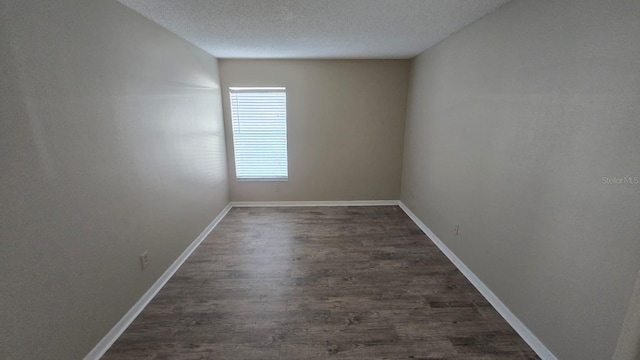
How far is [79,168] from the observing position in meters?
1.51

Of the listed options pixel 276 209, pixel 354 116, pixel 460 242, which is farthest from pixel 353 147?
pixel 460 242

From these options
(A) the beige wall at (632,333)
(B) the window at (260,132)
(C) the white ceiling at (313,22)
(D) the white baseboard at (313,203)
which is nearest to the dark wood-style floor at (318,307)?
(A) the beige wall at (632,333)

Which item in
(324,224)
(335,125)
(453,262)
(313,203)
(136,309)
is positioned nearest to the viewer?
(136,309)

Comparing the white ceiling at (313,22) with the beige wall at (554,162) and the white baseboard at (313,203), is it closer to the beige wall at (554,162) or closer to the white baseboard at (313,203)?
the beige wall at (554,162)

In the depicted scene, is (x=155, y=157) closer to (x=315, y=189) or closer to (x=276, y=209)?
(x=276, y=209)

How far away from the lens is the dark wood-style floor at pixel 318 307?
1.70 metres

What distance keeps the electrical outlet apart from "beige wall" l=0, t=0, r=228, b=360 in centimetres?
4

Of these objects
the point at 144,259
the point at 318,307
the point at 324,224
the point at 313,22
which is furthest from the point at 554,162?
the point at 144,259

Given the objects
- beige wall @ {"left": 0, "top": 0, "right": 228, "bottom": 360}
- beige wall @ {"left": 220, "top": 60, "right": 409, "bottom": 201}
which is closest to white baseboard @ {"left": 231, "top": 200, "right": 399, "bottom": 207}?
beige wall @ {"left": 220, "top": 60, "right": 409, "bottom": 201}

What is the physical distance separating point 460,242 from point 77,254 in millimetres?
3029

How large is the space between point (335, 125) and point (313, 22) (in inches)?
75.0

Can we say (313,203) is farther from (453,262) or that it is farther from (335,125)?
(453,262)

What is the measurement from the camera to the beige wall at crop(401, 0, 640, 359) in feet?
4.07

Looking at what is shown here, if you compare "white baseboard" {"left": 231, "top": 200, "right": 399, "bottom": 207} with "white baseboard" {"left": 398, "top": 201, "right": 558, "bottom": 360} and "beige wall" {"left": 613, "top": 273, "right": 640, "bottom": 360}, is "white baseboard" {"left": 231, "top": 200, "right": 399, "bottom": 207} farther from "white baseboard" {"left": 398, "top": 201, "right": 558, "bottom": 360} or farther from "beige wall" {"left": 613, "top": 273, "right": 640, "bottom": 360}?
"beige wall" {"left": 613, "top": 273, "right": 640, "bottom": 360}
